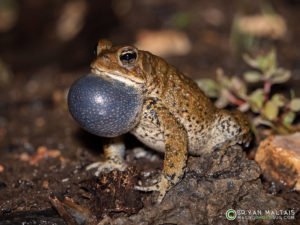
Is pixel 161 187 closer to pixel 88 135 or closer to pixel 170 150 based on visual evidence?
pixel 170 150

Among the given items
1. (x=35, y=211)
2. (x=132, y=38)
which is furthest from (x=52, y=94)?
(x=35, y=211)

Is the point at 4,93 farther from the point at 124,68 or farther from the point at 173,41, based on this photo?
the point at 124,68

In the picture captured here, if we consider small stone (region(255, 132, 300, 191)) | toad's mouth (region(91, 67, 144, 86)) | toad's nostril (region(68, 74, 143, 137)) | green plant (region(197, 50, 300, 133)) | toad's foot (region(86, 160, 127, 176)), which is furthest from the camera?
green plant (region(197, 50, 300, 133))

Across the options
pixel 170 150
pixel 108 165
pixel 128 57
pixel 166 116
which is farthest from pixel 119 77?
pixel 108 165

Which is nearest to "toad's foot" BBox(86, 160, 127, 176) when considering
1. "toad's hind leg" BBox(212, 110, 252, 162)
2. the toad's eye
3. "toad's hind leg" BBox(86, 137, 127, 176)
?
"toad's hind leg" BBox(86, 137, 127, 176)

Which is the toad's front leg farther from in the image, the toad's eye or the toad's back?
the toad's eye

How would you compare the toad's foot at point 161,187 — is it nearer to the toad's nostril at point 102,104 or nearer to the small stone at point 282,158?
the toad's nostril at point 102,104
